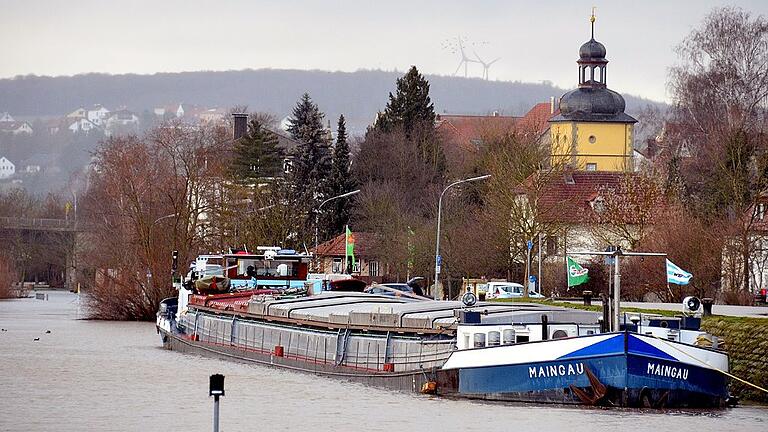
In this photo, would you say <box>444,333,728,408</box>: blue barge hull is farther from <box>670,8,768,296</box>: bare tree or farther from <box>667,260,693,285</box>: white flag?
<box>670,8,768,296</box>: bare tree

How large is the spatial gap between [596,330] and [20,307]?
7048cm

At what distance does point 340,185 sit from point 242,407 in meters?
71.2

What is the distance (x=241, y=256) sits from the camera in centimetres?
6084

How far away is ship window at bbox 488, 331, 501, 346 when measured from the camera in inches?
1362

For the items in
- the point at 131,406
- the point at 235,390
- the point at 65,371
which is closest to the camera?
the point at 131,406

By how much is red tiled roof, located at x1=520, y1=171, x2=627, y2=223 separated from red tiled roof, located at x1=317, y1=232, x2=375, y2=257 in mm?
13261

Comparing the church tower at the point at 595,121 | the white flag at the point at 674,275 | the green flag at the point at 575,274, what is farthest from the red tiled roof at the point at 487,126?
the white flag at the point at 674,275

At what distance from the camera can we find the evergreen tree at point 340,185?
345ft

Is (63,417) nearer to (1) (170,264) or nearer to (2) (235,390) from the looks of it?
(2) (235,390)

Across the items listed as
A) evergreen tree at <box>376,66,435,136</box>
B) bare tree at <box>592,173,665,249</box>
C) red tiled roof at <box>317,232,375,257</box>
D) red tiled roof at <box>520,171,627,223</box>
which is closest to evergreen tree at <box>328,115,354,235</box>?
red tiled roof at <box>317,232,375,257</box>

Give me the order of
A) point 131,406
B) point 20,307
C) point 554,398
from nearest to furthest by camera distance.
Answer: point 554,398, point 131,406, point 20,307

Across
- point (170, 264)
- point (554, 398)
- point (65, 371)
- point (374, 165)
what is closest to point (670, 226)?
point (170, 264)

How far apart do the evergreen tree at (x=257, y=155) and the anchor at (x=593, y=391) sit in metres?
79.6

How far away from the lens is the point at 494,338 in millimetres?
34594
